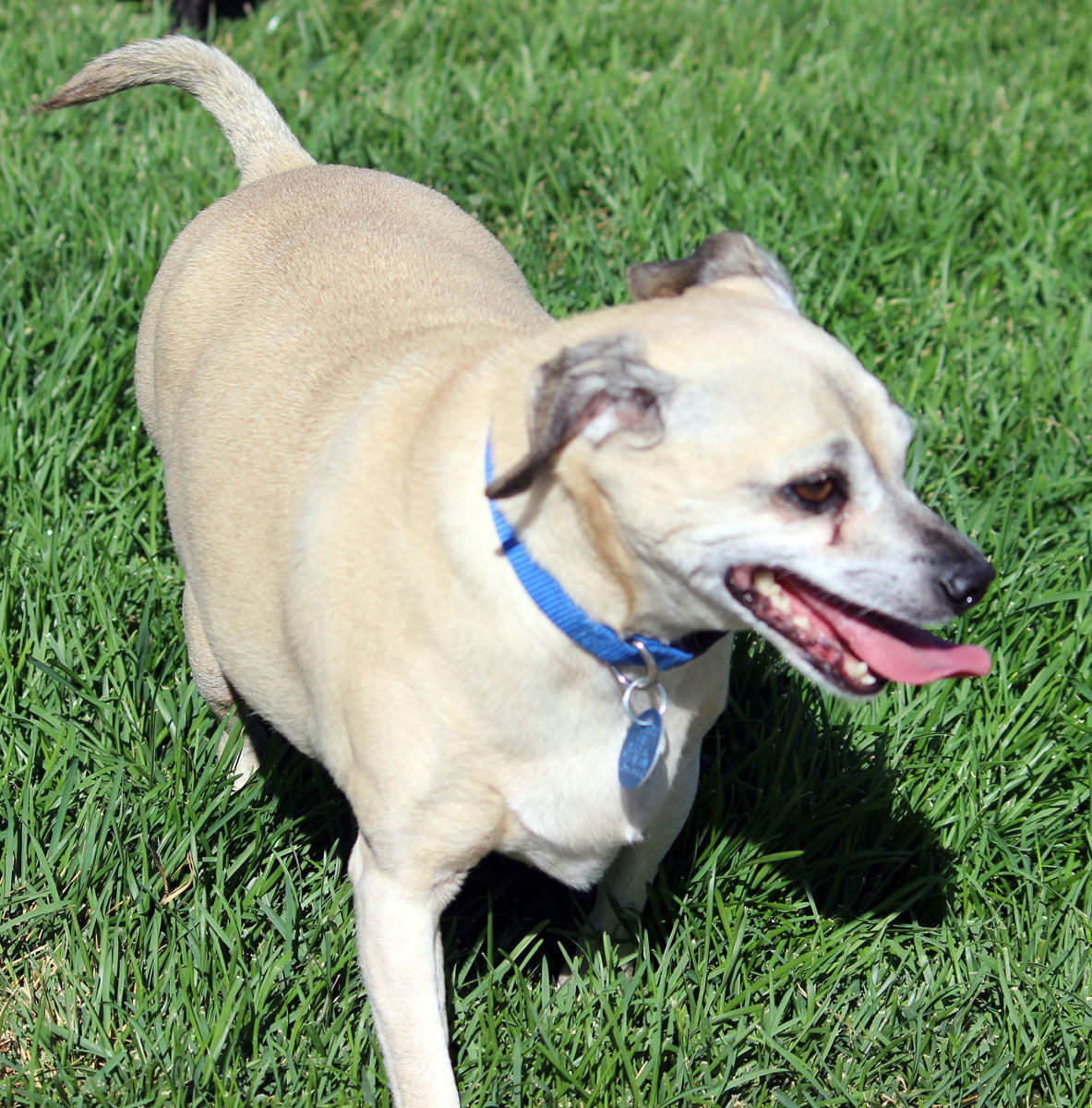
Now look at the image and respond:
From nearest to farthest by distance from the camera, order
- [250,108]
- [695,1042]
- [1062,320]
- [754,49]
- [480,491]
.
Answer: [480,491] → [695,1042] → [250,108] → [1062,320] → [754,49]

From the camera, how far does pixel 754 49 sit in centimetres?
632

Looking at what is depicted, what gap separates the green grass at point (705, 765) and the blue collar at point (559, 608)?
3.11 ft

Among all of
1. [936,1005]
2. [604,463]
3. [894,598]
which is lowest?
[936,1005]

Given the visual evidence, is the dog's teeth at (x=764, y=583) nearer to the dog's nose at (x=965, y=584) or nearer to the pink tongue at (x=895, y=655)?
Answer: the pink tongue at (x=895, y=655)

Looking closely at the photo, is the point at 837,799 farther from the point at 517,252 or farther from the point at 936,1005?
the point at 517,252

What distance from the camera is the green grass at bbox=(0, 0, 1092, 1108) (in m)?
2.92

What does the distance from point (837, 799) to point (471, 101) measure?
349 centimetres

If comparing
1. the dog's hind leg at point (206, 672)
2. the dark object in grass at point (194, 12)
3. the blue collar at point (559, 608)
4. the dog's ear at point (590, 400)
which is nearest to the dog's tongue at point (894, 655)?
the blue collar at point (559, 608)

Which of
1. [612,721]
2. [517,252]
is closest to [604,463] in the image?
[612,721]

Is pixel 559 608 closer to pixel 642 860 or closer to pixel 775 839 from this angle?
pixel 642 860

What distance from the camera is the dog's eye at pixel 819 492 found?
223 cm

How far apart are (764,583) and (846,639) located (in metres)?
0.20

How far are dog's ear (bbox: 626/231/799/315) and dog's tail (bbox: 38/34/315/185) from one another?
137cm

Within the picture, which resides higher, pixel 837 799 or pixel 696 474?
pixel 696 474
